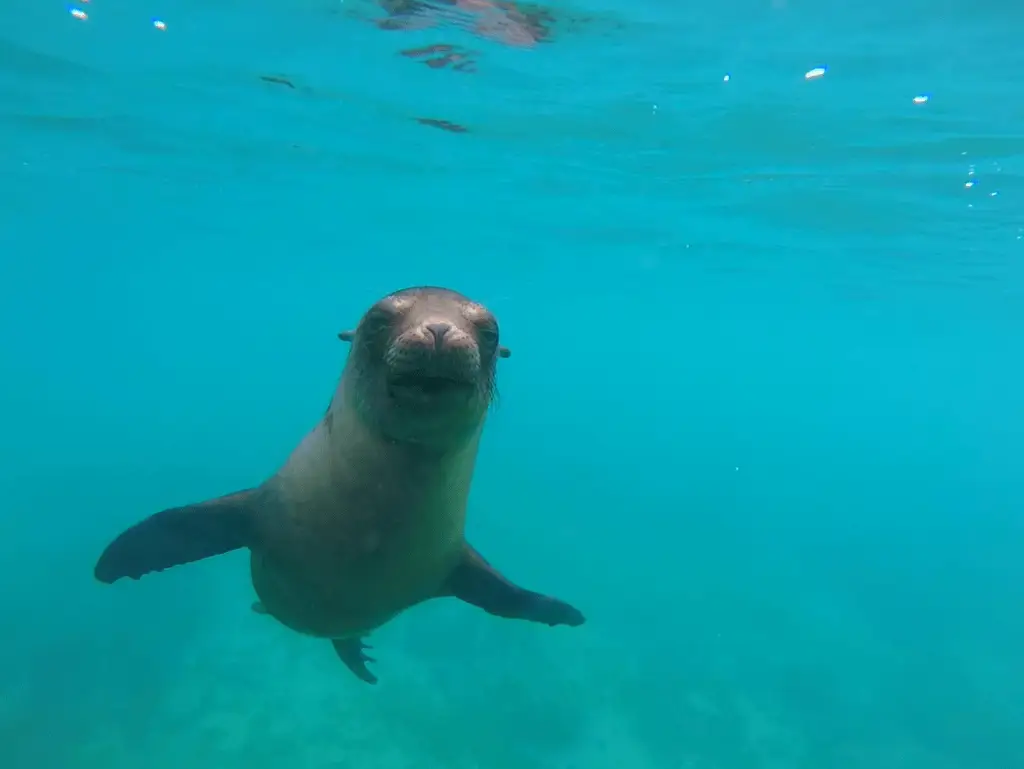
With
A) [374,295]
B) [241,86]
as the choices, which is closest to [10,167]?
[241,86]

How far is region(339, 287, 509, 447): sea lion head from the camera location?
2861mm

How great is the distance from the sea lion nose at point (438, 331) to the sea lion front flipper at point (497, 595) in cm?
196

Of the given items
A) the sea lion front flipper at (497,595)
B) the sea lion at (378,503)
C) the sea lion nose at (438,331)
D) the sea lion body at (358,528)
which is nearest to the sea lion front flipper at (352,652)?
the sea lion at (378,503)

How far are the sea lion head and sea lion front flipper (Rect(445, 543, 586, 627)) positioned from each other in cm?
129

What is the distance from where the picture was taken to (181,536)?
438 centimetres

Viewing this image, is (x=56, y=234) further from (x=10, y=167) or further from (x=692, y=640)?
(x=692, y=640)

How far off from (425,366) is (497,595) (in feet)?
7.27

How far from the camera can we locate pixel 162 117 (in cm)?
1553

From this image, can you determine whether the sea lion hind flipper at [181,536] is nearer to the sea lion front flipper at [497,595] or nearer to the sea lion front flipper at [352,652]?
the sea lion front flipper at [497,595]

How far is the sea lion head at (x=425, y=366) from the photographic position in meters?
2.86

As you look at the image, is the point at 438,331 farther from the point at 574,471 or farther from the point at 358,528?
the point at 574,471

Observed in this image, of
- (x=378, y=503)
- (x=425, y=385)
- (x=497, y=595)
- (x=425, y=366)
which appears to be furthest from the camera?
(x=497, y=595)

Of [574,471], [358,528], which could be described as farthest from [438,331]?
[574,471]

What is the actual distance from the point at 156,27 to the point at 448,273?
102ft
